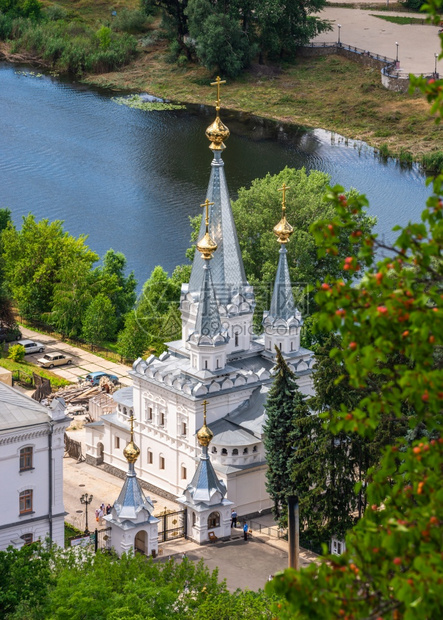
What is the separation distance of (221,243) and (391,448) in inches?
1026

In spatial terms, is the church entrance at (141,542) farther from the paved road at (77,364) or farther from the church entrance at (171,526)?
the paved road at (77,364)

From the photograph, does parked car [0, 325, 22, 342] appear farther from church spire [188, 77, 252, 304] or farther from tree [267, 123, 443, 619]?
tree [267, 123, 443, 619]

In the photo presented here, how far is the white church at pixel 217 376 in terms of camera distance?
41.4 meters

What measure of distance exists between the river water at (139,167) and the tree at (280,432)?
25.7m

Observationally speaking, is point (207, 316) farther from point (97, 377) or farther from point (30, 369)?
point (30, 369)

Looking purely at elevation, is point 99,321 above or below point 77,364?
above

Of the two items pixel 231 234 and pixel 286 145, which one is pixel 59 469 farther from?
pixel 286 145

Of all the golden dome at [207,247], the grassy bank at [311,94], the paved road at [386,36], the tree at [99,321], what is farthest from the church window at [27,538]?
the paved road at [386,36]

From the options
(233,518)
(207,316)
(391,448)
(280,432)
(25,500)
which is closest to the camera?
(391,448)

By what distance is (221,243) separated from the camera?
42.9 metres

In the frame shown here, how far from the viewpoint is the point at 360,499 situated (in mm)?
38125

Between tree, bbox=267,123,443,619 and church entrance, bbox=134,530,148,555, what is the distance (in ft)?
71.2

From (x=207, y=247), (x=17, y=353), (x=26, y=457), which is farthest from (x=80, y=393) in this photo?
(x=26, y=457)

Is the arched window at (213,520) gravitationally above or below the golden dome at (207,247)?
below
